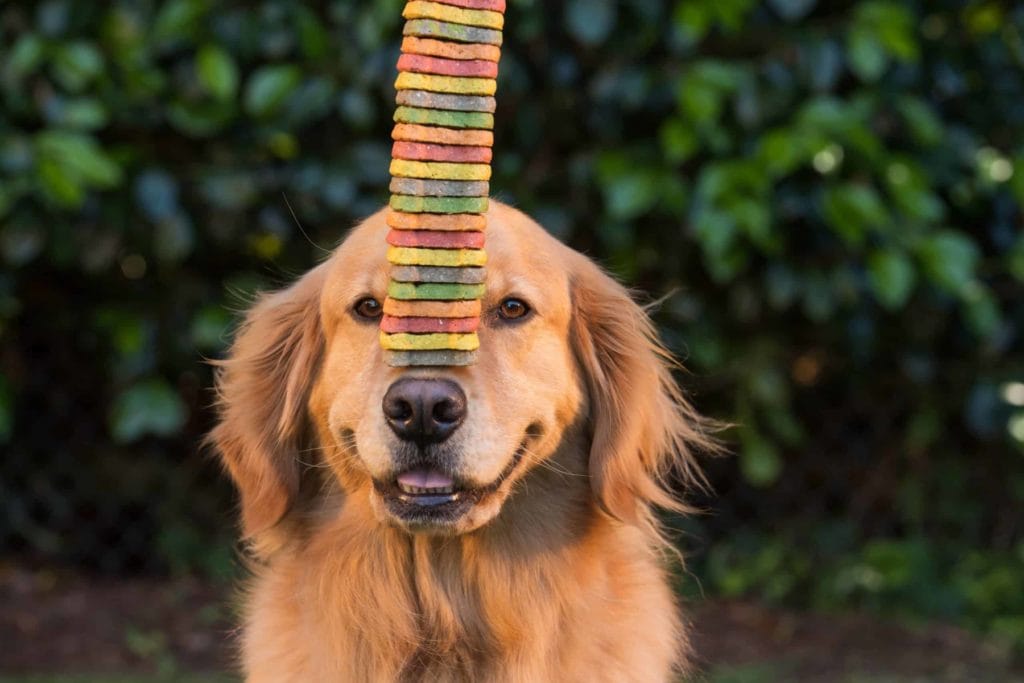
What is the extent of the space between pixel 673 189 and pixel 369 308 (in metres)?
2.02

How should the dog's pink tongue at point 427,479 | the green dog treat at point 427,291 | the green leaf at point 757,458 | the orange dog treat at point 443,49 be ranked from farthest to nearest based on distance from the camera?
the green leaf at point 757,458
the dog's pink tongue at point 427,479
the green dog treat at point 427,291
the orange dog treat at point 443,49

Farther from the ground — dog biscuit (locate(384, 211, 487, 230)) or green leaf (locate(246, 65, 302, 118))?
green leaf (locate(246, 65, 302, 118))

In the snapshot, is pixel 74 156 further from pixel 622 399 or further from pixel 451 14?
pixel 451 14

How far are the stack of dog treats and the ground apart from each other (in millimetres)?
2759

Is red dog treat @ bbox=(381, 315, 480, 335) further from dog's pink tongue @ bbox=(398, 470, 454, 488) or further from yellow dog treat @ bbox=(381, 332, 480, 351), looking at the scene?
dog's pink tongue @ bbox=(398, 470, 454, 488)

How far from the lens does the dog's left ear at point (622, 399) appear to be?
3.31 m

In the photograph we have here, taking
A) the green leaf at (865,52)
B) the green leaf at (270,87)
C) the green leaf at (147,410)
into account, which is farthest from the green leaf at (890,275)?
the green leaf at (147,410)

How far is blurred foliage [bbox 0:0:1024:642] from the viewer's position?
4746 mm

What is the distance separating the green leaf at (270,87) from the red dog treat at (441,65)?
7.30 feet

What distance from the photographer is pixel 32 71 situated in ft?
15.7

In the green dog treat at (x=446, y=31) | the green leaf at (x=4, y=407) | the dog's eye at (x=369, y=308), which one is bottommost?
the green leaf at (x=4, y=407)

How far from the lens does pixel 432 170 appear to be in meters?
2.61

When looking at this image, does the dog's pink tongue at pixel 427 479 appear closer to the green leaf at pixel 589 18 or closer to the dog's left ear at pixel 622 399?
the dog's left ear at pixel 622 399

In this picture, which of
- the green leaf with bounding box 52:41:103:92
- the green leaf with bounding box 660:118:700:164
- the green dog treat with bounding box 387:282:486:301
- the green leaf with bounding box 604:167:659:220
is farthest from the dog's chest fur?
the green leaf with bounding box 52:41:103:92
